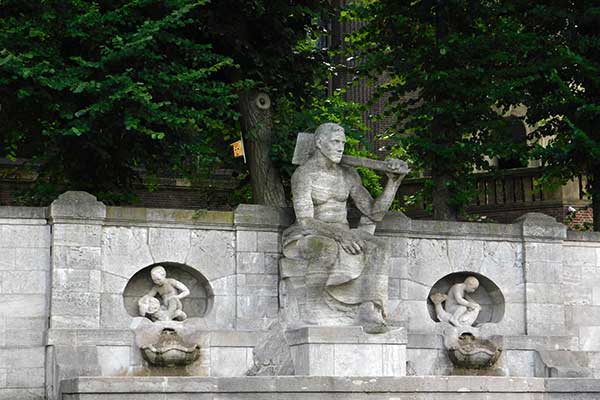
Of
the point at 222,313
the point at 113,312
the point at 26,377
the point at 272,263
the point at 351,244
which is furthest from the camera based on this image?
the point at 272,263

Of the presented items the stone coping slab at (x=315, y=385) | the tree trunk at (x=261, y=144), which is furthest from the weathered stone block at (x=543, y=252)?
the tree trunk at (x=261, y=144)

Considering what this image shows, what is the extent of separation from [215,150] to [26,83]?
631 centimetres

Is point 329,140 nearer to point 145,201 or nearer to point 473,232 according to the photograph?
point 473,232

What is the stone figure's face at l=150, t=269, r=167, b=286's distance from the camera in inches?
747

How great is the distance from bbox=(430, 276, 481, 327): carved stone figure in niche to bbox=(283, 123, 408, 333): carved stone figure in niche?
1978 millimetres

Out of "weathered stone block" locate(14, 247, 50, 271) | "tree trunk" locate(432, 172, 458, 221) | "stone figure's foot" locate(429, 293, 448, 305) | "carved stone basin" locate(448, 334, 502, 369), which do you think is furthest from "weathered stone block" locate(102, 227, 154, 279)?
"tree trunk" locate(432, 172, 458, 221)

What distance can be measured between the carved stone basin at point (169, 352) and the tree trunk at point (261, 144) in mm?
4939

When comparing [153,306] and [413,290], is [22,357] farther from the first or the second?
[413,290]

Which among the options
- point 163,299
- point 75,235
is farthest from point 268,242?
point 75,235

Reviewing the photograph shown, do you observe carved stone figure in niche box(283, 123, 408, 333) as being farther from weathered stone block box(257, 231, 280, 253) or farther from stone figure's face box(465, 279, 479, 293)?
stone figure's face box(465, 279, 479, 293)

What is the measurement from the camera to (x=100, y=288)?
18.7 meters

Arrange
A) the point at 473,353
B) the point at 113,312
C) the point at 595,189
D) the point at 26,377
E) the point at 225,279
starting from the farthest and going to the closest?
the point at 595,189 → the point at 473,353 → the point at 225,279 → the point at 113,312 → the point at 26,377

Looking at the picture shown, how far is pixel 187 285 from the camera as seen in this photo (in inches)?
771

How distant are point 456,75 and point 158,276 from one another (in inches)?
291
